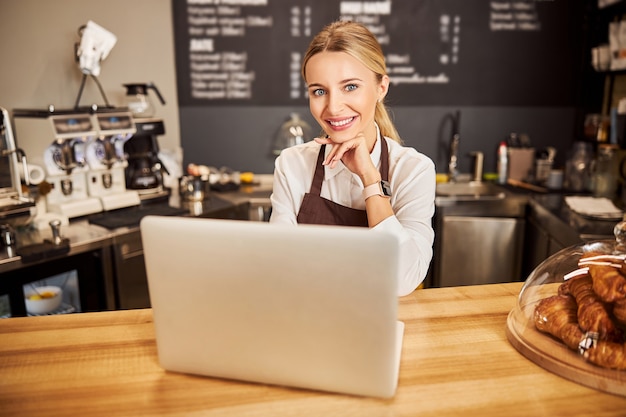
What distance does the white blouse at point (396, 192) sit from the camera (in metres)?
1.43

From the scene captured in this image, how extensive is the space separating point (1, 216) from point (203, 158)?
5.69 feet

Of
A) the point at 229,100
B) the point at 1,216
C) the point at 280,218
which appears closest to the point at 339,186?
the point at 280,218

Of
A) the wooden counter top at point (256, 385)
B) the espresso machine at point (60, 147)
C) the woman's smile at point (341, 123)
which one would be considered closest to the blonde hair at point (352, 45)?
the woman's smile at point (341, 123)

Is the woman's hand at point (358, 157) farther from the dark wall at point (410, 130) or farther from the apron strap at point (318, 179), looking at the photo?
the dark wall at point (410, 130)

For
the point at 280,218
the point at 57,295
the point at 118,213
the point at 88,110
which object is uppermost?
the point at 88,110

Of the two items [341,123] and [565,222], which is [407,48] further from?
[341,123]

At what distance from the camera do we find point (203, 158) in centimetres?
388

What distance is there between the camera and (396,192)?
5.32 feet

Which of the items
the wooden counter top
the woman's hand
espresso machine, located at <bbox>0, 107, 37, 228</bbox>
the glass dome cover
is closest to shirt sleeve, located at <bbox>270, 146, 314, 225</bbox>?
the woman's hand

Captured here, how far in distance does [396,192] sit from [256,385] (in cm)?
80

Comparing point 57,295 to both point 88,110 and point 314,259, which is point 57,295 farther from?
point 314,259

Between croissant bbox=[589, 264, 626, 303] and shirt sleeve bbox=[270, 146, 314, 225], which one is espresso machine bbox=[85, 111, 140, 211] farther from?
croissant bbox=[589, 264, 626, 303]

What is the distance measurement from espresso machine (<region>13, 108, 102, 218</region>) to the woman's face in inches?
60.4

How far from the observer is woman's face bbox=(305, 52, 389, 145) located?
1.45 m
